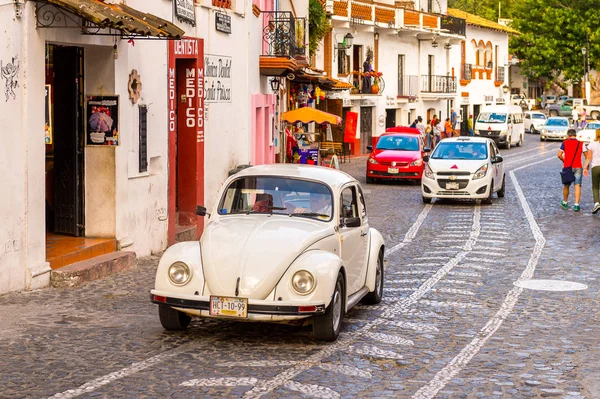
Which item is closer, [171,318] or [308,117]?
[171,318]

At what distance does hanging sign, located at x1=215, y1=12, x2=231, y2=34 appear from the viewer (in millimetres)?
22859

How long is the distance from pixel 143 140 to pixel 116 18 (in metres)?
4.32

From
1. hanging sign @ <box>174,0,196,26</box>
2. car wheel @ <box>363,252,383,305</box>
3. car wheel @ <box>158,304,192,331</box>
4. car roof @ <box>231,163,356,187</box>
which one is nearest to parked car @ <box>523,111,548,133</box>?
hanging sign @ <box>174,0,196,26</box>

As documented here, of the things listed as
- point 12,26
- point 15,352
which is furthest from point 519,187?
point 15,352

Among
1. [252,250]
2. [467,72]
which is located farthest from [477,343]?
[467,72]

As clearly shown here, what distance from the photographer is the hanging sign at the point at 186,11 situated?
1989cm

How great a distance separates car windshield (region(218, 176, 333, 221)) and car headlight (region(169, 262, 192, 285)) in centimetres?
137

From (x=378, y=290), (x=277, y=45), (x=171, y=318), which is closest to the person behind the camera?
(x=171, y=318)

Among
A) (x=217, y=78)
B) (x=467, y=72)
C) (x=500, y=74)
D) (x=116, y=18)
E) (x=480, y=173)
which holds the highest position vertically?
(x=500, y=74)

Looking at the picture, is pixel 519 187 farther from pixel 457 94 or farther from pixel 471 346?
pixel 457 94

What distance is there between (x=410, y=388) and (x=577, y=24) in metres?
85.6

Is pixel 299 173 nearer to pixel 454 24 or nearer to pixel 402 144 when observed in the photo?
pixel 402 144

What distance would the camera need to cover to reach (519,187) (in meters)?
34.6

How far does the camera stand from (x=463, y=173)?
28359mm
